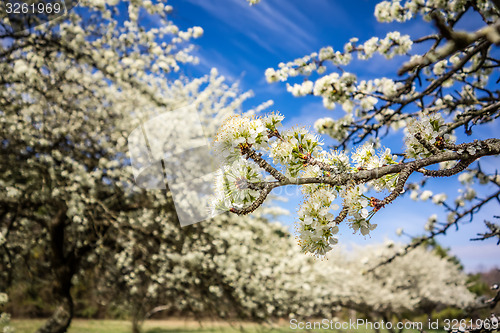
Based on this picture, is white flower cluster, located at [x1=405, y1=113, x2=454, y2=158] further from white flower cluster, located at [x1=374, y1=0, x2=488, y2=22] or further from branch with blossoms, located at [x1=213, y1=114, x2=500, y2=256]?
white flower cluster, located at [x1=374, y1=0, x2=488, y2=22]

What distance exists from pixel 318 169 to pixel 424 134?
60 cm

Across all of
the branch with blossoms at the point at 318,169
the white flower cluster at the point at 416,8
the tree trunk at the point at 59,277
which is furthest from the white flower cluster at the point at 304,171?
the tree trunk at the point at 59,277

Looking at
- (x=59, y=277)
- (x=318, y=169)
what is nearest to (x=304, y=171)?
(x=318, y=169)

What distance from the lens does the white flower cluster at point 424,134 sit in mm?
1580

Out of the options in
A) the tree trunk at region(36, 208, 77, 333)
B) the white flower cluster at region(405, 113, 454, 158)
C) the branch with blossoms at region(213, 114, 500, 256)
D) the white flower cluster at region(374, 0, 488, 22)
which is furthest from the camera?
the tree trunk at region(36, 208, 77, 333)

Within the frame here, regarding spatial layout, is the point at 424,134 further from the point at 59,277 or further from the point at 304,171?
the point at 59,277

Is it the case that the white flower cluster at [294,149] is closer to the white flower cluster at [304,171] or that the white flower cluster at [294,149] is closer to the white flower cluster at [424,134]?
the white flower cluster at [304,171]

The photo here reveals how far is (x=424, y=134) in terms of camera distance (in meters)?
1.61

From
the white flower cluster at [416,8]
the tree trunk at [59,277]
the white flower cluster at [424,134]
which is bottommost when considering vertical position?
the tree trunk at [59,277]

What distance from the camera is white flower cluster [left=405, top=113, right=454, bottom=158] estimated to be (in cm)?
158

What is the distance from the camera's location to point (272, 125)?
170cm

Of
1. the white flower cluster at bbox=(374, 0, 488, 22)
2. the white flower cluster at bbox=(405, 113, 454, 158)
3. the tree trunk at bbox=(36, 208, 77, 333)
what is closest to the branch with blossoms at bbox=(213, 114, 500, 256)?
the white flower cluster at bbox=(405, 113, 454, 158)

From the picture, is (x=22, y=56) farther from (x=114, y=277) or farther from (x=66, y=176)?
(x=114, y=277)

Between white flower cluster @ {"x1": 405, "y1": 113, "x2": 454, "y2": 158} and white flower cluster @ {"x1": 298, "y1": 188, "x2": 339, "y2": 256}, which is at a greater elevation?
white flower cluster @ {"x1": 405, "y1": 113, "x2": 454, "y2": 158}
